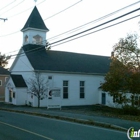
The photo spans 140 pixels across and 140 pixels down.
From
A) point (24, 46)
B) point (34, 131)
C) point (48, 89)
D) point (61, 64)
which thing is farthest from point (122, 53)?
point (24, 46)

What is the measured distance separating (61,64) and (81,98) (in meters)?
5.55

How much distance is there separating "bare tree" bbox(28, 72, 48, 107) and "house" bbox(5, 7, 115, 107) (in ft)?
1.48

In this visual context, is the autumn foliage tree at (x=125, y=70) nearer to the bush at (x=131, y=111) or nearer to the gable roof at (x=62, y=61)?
the bush at (x=131, y=111)

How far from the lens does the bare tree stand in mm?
30172

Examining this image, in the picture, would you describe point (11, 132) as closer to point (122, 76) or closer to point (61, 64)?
point (122, 76)

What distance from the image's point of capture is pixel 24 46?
35.9m

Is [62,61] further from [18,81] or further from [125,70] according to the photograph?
[125,70]

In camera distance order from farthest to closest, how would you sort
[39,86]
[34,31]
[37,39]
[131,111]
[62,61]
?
1. [37,39]
2. [34,31]
3. [62,61]
4. [39,86]
5. [131,111]

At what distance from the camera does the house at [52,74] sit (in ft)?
106

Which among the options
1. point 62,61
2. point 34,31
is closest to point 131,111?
point 62,61

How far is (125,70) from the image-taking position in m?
23.5

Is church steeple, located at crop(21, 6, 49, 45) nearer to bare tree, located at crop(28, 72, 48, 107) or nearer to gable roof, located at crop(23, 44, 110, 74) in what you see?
gable roof, located at crop(23, 44, 110, 74)

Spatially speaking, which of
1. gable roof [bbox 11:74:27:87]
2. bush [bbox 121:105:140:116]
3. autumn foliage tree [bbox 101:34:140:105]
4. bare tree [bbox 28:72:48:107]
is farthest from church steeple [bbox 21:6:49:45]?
bush [bbox 121:105:140:116]

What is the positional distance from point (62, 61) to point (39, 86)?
22.7 ft
